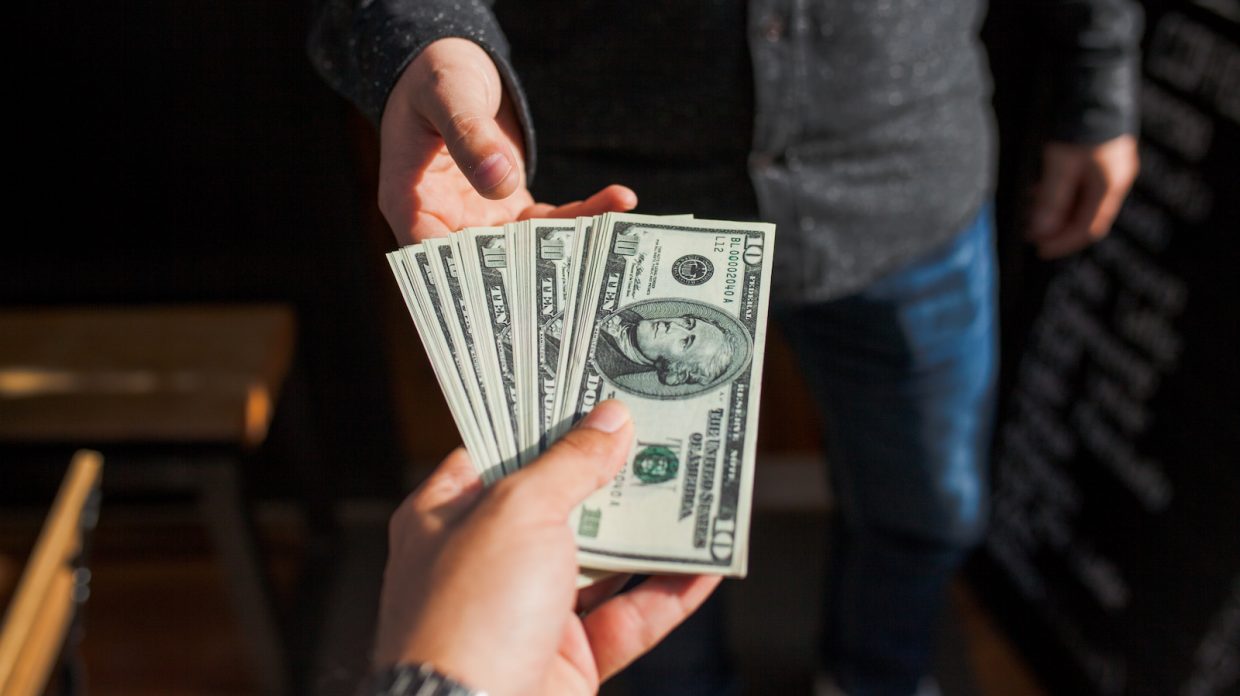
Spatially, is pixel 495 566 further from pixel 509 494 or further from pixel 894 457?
pixel 894 457

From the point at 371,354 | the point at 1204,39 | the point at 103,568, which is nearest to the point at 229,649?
the point at 103,568

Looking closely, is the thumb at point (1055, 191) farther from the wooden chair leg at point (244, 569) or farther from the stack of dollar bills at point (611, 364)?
the wooden chair leg at point (244, 569)

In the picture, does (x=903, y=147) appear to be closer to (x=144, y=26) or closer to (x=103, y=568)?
(x=144, y=26)

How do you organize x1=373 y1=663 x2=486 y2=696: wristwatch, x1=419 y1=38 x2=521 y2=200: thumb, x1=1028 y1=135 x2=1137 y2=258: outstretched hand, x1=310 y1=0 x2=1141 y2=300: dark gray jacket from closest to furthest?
x1=373 y1=663 x2=486 y2=696: wristwatch < x1=419 y1=38 x2=521 y2=200: thumb < x1=310 y1=0 x2=1141 y2=300: dark gray jacket < x1=1028 y1=135 x2=1137 y2=258: outstretched hand

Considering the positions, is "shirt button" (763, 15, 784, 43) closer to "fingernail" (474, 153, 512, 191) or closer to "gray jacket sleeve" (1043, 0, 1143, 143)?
"fingernail" (474, 153, 512, 191)

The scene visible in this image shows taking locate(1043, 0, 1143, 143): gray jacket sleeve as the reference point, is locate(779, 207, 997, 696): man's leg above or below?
below

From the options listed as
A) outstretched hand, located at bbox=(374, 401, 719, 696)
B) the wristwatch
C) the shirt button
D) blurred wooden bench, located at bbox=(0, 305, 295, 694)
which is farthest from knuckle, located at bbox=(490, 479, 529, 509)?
blurred wooden bench, located at bbox=(0, 305, 295, 694)

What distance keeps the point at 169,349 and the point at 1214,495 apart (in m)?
1.40

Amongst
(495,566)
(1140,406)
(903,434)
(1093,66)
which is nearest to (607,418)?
(495,566)

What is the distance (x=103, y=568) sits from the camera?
174 centimetres

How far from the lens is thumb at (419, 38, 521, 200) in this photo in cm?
63

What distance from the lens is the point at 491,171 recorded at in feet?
2.07

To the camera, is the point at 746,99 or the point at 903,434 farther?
the point at 903,434

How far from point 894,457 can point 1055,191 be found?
381mm
